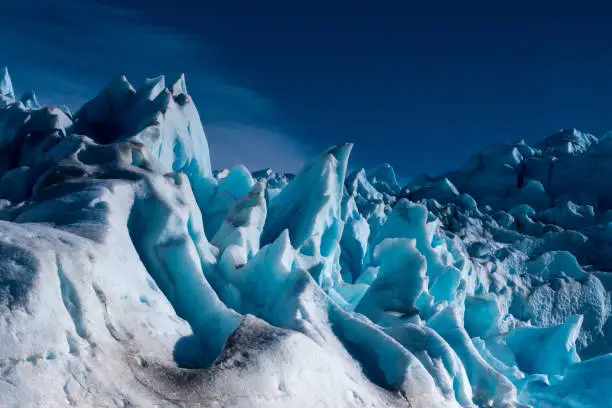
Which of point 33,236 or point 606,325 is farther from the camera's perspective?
point 606,325

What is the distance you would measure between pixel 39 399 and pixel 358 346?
3353mm

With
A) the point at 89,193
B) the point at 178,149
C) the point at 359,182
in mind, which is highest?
the point at 89,193

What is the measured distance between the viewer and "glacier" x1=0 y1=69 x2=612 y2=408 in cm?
364

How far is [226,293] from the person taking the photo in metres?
6.36

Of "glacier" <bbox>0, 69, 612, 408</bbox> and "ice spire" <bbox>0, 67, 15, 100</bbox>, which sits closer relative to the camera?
"glacier" <bbox>0, 69, 612, 408</bbox>

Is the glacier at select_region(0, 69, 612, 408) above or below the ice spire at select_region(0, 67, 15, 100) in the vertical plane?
above

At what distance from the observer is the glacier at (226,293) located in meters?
3.64

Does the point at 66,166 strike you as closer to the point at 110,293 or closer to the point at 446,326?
the point at 110,293

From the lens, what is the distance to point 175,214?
5746 millimetres

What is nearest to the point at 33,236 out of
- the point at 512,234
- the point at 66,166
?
the point at 66,166

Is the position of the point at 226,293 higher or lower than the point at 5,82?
higher

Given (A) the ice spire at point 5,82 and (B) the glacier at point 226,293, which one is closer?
(B) the glacier at point 226,293

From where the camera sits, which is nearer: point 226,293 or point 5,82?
point 226,293

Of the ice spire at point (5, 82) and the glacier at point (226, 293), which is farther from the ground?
the glacier at point (226, 293)
